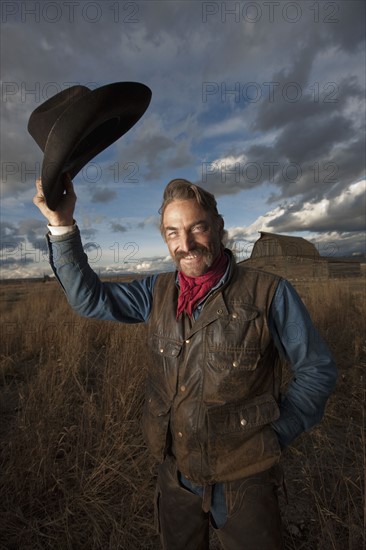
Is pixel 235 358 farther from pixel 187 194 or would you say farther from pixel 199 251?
pixel 187 194

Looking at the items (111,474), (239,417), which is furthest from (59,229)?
(111,474)

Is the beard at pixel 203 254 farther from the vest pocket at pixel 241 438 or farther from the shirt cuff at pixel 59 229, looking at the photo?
the vest pocket at pixel 241 438

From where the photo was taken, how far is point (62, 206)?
4.92 ft

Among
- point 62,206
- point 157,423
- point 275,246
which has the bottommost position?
point 157,423

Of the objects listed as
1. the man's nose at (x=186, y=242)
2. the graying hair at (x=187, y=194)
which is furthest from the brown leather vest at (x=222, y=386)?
the graying hair at (x=187, y=194)

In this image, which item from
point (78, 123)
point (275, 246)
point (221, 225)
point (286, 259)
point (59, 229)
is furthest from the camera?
point (275, 246)

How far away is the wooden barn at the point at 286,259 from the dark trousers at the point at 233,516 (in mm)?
20685

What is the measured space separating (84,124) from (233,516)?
68.5 inches

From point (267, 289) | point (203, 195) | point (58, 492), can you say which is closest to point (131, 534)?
point (58, 492)

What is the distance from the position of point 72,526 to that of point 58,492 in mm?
359

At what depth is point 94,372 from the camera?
466 cm

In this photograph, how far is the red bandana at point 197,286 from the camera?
1.55 m

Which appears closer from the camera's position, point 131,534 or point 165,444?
point 165,444

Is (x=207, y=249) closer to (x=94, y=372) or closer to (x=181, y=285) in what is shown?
(x=181, y=285)
